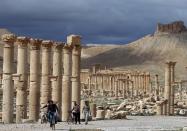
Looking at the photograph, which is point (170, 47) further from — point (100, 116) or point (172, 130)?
point (172, 130)

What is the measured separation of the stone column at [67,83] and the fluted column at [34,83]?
214cm

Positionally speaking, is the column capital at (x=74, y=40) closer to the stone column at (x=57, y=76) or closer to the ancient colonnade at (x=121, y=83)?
the stone column at (x=57, y=76)

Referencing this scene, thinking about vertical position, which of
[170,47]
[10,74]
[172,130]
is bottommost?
[172,130]

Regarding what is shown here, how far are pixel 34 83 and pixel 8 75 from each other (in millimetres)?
3482

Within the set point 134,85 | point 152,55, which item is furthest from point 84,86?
point 152,55

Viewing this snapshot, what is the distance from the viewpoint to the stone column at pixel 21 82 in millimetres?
39047

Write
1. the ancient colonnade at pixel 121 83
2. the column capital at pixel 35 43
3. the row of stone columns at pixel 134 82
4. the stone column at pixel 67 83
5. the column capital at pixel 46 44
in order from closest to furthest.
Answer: the column capital at pixel 35 43 → the column capital at pixel 46 44 → the stone column at pixel 67 83 → the ancient colonnade at pixel 121 83 → the row of stone columns at pixel 134 82

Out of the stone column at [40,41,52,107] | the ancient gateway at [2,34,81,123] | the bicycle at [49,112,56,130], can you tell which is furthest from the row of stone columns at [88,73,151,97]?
the bicycle at [49,112,56,130]

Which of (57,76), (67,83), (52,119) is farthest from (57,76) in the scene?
(52,119)

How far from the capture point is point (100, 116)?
146ft

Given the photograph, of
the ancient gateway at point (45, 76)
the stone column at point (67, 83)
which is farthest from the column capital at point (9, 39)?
the stone column at point (67, 83)

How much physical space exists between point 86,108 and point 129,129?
17.0ft

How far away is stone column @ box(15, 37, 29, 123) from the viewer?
3905cm

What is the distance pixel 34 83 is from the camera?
3928 cm
